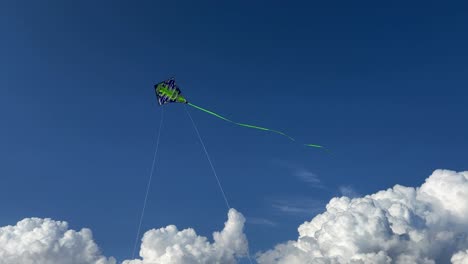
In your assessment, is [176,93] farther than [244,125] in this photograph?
Yes

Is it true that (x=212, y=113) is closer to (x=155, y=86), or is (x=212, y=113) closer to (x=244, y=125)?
(x=244, y=125)

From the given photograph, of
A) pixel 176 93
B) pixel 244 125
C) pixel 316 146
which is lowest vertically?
pixel 316 146

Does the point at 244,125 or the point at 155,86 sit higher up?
the point at 155,86

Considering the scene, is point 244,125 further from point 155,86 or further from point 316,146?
point 155,86

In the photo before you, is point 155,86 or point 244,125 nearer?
point 244,125

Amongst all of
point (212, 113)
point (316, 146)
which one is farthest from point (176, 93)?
point (316, 146)

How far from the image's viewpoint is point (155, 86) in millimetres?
92688

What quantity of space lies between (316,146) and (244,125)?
1351 centimetres

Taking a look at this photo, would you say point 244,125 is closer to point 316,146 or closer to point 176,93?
point 316,146

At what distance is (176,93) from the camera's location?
3644 inches

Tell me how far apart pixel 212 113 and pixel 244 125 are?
6624mm

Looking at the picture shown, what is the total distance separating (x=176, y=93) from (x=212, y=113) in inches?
956

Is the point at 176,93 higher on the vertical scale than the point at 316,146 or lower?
higher

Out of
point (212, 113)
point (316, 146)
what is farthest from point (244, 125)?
point (316, 146)
